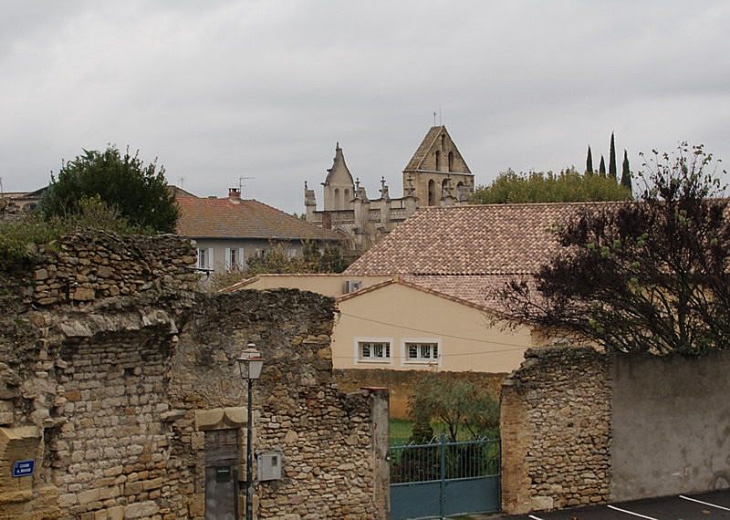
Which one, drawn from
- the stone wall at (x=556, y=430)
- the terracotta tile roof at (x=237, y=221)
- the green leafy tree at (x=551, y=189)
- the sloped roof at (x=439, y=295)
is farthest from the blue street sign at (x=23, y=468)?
the green leafy tree at (x=551, y=189)

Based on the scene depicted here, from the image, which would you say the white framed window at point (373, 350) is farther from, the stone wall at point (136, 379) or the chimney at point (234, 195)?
the chimney at point (234, 195)

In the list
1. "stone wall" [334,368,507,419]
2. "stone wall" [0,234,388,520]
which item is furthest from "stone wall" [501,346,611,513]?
"stone wall" [334,368,507,419]

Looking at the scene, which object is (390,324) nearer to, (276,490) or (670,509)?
(670,509)

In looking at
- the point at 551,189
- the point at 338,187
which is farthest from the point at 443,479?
the point at 338,187

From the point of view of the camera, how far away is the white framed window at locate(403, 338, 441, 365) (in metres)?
33.7

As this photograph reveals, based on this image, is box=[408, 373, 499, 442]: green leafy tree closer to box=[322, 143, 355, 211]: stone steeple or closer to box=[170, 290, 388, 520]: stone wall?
box=[170, 290, 388, 520]: stone wall

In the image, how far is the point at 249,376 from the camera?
15.6 metres

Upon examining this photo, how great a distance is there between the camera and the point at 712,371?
2462 cm

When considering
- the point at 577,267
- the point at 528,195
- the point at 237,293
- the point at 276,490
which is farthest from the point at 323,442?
the point at 528,195

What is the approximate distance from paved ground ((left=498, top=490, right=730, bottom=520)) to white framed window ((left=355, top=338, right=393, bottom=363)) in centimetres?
1206

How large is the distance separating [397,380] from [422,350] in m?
1.15

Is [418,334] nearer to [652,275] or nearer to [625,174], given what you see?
[652,275]

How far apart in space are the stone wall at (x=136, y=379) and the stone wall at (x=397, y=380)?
1451 cm

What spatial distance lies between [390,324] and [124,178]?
28.1 ft
